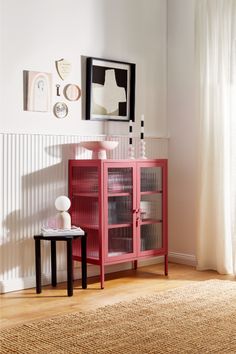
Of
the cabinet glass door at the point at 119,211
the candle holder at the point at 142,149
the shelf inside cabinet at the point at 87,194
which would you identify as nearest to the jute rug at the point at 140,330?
the cabinet glass door at the point at 119,211

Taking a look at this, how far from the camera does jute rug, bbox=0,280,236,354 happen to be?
2.93 m

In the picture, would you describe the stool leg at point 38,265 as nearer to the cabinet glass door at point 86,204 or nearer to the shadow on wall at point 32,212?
the shadow on wall at point 32,212

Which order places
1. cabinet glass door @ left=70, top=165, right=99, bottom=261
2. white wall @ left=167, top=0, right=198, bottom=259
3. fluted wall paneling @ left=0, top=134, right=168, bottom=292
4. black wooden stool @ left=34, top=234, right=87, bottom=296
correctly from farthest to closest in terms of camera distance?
white wall @ left=167, top=0, right=198, bottom=259
cabinet glass door @ left=70, top=165, right=99, bottom=261
fluted wall paneling @ left=0, top=134, right=168, bottom=292
black wooden stool @ left=34, top=234, right=87, bottom=296

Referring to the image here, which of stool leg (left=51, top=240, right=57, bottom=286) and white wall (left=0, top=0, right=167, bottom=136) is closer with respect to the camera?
white wall (left=0, top=0, right=167, bottom=136)

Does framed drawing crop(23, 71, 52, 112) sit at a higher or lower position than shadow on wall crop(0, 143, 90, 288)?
higher

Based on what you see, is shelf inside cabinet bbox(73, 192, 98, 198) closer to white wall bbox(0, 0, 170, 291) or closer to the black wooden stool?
white wall bbox(0, 0, 170, 291)

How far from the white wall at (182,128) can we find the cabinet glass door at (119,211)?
865 mm

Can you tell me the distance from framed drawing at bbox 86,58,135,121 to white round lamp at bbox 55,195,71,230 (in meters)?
0.83

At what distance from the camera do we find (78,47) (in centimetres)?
473

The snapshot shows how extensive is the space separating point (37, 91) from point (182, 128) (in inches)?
62.0

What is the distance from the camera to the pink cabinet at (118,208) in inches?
175

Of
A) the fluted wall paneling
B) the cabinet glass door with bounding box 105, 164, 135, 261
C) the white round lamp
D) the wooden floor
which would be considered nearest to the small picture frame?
the fluted wall paneling

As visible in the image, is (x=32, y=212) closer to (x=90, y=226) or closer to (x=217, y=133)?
(x=90, y=226)

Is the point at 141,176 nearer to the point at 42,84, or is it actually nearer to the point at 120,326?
the point at 42,84
